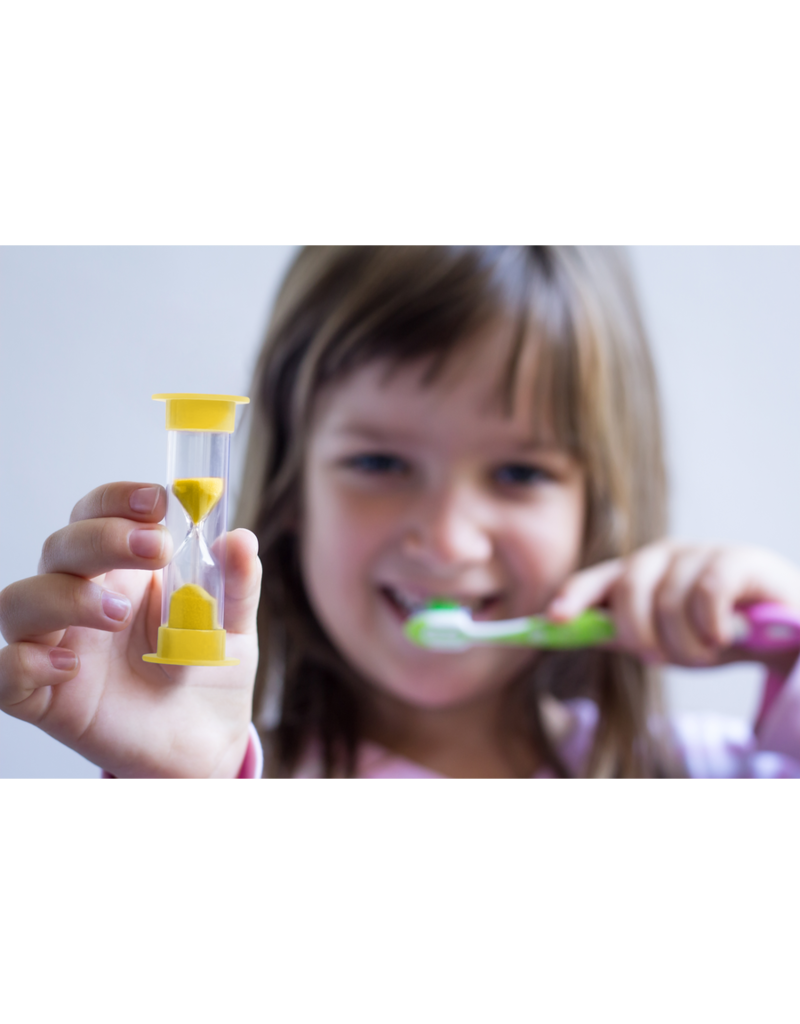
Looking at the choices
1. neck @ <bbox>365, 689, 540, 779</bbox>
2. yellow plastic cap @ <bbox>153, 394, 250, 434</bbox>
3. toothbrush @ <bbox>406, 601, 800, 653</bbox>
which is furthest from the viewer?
neck @ <bbox>365, 689, 540, 779</bbox>

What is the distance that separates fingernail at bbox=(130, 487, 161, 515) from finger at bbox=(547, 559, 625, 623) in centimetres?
41

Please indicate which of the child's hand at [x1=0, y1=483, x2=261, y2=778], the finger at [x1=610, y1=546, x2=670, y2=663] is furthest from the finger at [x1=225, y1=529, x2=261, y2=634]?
the finger at [x1=610, y1=546, x2=670, y2=663]

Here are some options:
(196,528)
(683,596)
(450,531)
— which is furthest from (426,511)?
(196,528)

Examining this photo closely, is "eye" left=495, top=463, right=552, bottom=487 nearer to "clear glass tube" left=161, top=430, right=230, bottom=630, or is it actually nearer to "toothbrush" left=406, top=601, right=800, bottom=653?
"toothbrush" left=406, top=601, right=800, bottom=653

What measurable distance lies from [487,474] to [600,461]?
13 centimetres

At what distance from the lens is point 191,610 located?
42 centimetres

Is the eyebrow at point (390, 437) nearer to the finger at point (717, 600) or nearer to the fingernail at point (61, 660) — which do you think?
the finger at point (717, 600)

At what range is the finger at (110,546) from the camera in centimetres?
42

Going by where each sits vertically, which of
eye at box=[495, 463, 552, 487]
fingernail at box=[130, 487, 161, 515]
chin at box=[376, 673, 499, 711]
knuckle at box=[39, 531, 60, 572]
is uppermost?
fingernail at box=[130, 487, 161, 515]

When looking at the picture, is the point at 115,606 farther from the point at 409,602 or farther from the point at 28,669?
the point at 409,602

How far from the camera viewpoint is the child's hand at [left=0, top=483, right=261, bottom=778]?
→ 432mm

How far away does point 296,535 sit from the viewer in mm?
828
